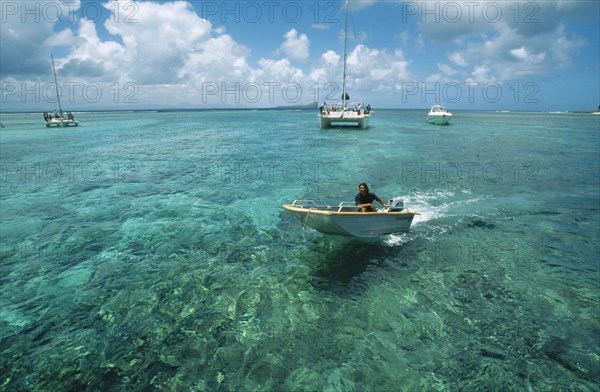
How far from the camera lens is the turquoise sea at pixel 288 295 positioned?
243 inches

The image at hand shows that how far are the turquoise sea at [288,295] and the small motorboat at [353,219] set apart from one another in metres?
0.80

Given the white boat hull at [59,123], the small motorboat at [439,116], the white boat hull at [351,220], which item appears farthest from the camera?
the small motorboat at [439,116]

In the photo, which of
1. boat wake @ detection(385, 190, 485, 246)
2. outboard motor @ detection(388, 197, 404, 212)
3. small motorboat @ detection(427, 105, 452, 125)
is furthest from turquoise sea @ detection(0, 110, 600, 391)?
small motorboat @ detection(427, 105, 452, 125)

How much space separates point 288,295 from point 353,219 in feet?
10.3

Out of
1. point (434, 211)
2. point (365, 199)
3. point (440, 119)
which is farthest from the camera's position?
point (440, 119)

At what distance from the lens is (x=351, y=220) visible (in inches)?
394

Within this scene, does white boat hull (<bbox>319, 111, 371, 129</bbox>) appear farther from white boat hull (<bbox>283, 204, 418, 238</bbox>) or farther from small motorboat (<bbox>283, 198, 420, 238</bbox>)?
white boat hull (<bbox>283, 204, 418, 238</bbox>)

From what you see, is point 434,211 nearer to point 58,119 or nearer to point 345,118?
point 345,118

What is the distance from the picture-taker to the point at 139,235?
489 inches

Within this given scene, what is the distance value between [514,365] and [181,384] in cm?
653

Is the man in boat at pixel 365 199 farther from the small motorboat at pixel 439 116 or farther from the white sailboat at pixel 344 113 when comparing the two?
the small motorboat at pixel 439 116

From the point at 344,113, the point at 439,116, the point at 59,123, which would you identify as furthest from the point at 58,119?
the point at 439,116

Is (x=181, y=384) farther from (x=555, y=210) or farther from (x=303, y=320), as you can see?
(x=555, y=210)

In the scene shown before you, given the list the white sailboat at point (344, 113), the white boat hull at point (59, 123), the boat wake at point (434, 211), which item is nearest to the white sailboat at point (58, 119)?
the white boat hull at point (59, 123)
